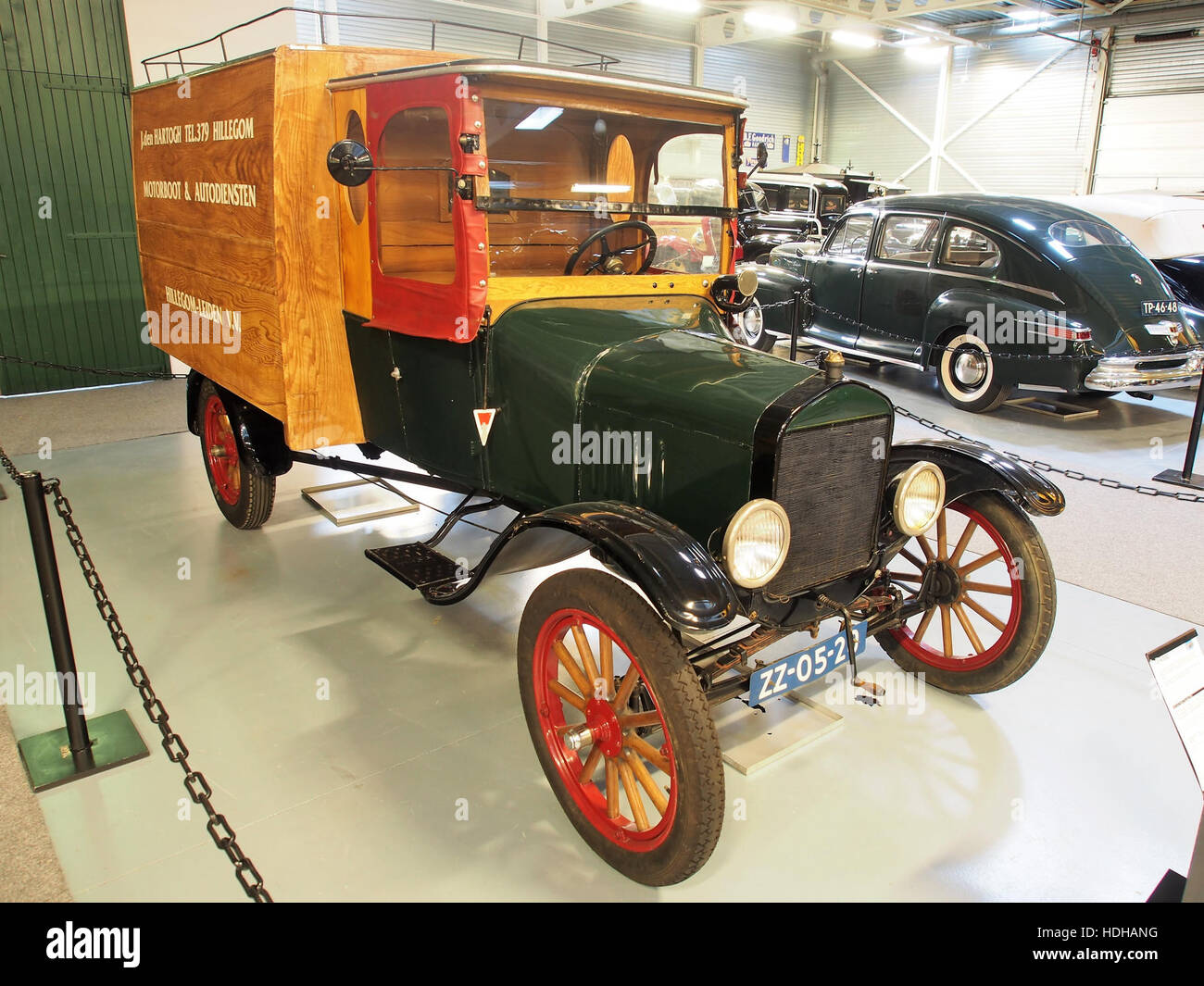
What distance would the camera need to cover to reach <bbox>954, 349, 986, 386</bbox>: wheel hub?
7074 mm

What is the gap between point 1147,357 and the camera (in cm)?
646

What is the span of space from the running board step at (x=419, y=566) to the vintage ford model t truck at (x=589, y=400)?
0.01 metres

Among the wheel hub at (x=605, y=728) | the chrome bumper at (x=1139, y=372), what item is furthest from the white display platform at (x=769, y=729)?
the chrome bumper at (x=1139, y=372)

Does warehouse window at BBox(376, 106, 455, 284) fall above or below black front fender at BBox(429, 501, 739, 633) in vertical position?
above

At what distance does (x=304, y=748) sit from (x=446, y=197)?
2123 mm

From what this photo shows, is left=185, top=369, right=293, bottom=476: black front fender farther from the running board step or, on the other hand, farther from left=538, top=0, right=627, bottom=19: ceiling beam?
left=538, top=0, right=627, bottom=19: ceiling beam

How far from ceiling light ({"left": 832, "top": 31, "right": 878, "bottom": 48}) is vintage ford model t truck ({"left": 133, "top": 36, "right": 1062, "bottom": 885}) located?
1446 cm

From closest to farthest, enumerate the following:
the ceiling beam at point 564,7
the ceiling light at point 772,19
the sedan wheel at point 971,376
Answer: the sedan wheel at point 971,376 < the ceiling beam at point 564,7 < the ceiling light at point 772,19

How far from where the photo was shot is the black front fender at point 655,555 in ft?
6.66

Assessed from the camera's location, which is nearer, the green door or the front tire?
the front tire

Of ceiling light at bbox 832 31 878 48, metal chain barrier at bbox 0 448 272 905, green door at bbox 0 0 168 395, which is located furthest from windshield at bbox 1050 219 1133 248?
ceiling light at bbox 832 31 878 48
